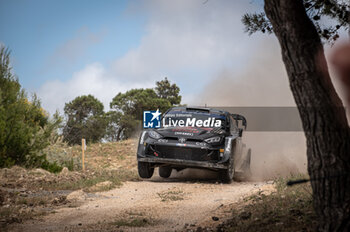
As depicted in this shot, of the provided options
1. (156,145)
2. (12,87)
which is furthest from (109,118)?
(156,145)

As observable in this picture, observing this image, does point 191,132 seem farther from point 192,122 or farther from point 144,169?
point 144,169

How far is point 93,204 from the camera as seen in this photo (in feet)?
29.5

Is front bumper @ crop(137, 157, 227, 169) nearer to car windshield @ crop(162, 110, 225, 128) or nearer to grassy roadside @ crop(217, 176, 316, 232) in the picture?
car windshield @ crop(162, 110, 225, 128)

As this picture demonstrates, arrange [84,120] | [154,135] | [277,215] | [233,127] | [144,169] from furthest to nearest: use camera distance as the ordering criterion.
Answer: [84,120]
[233,127]
[144,169]
[154,135]
[277,215]

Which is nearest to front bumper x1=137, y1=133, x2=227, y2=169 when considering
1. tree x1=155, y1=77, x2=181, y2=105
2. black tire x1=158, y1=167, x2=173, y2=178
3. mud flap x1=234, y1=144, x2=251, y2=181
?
mud flap x1=234, y1=144, x2=251, y2=181

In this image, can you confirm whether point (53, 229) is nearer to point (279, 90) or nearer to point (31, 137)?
point (31, 137)

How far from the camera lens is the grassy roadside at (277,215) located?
577 centimetres

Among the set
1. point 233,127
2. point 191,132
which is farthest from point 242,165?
point 191,132

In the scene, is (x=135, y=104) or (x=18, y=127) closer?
(x=18, y=127)

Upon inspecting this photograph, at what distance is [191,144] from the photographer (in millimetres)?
11648

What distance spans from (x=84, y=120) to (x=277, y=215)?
3841 cm

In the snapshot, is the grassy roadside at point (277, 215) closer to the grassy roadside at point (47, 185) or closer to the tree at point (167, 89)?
the grassy roadside at point (47, 185)

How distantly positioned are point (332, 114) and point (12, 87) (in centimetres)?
1429

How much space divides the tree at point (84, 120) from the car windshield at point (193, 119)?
76.4 ft
